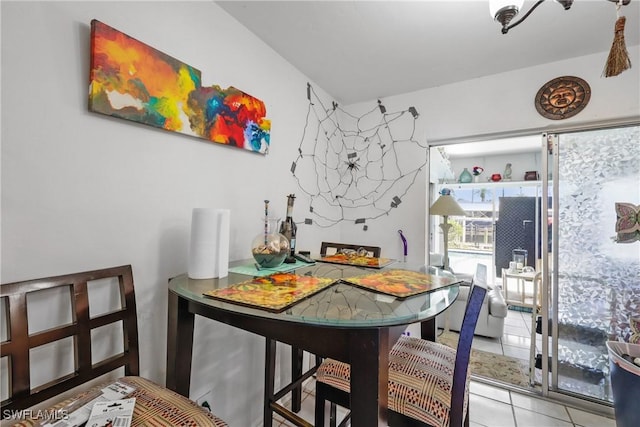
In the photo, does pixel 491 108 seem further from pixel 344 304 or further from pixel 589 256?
pixel 344 304

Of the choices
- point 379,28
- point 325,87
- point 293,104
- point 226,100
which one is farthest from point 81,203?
point 325,87

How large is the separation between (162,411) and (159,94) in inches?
47.6

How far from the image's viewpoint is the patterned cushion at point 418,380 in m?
0.97

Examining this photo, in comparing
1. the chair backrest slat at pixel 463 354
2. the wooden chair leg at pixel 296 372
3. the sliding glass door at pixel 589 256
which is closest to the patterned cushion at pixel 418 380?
the chair backrest slat at pixel 463 354

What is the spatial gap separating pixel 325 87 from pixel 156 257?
2023 mm

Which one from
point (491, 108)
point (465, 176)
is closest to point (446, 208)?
point (491, 108)

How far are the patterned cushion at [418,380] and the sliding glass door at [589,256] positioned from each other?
149 centimetres

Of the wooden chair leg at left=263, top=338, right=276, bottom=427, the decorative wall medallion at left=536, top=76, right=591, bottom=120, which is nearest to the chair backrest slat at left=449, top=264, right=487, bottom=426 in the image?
the wooden chair leg at left=263, top=338, right=276, bottom=427

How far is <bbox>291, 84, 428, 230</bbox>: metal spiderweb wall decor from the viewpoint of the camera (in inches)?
95.3

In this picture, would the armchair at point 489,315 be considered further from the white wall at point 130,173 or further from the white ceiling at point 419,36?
the white wall at point 130,173

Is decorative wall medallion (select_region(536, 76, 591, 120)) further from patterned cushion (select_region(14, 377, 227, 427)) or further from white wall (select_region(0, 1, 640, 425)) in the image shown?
patterned cushion (select_region(14, 377, 227, 427))

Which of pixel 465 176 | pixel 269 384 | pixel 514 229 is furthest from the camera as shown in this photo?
pixel 465 176

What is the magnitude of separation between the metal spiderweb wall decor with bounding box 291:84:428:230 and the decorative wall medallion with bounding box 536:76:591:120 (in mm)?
870

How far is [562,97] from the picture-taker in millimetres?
1991
